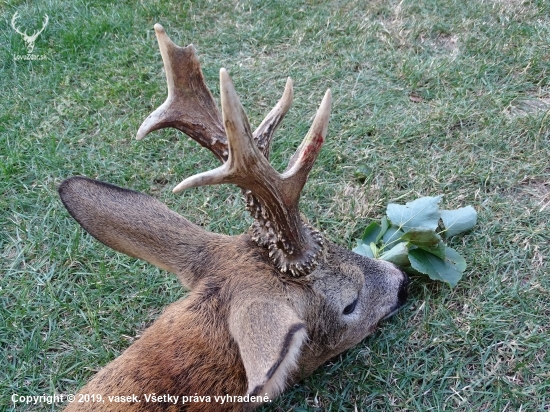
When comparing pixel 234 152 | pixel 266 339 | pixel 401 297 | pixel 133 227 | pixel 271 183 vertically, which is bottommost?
pixel 401 297

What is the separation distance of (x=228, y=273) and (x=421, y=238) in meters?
1.42

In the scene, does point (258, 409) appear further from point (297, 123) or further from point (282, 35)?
point (282, 35)

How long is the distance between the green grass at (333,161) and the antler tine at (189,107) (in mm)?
1491

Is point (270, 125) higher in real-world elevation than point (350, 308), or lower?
higher

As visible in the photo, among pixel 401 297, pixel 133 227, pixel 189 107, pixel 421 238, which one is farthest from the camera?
pixel 421 238

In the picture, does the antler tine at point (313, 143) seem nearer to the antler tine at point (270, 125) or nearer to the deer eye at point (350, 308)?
the antler tine at point (270, 125)

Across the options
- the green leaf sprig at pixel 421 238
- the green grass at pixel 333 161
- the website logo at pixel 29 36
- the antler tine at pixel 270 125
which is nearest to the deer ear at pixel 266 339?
the antler tine at pixel 270 125

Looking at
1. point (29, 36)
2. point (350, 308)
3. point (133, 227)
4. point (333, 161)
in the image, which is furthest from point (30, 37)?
point (350, 308)

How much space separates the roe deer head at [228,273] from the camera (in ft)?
8.02

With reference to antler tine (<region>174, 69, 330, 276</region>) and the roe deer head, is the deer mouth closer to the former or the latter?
the roe deer head

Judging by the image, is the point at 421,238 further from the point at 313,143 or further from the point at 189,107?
the point at 189,107

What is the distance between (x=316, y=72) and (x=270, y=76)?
1.52 feet

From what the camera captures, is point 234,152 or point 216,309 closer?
point 234,152

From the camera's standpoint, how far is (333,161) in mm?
4613
